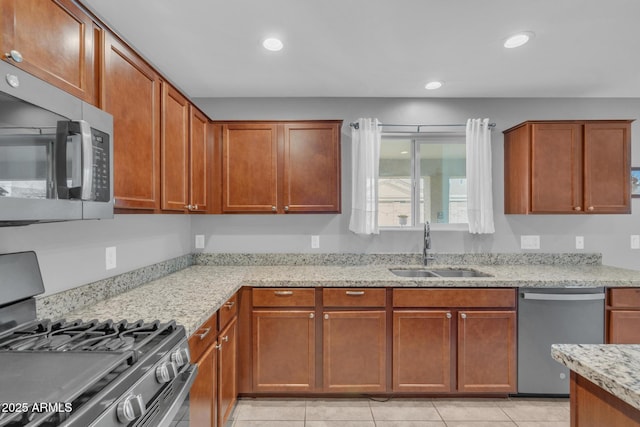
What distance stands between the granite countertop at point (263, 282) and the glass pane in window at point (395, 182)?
513 millimetres

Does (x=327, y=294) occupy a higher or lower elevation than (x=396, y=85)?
lower

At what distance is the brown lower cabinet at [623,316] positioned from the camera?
7.28ft

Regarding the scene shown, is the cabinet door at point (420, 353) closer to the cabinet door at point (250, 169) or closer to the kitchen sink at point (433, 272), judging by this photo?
the kitchen sink at point (433, 272)

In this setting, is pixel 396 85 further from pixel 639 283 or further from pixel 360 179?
pixel 639 283

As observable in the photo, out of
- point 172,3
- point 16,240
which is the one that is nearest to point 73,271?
point 16,240

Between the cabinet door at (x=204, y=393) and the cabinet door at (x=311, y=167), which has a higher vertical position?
the cabinet door at (x=311, y=167)

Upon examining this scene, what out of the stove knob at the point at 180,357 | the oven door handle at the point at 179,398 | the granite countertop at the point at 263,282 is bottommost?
the oven door handle at the point at 179,398

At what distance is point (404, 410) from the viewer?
220cm

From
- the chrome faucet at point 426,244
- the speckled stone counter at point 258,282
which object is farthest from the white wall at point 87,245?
the chrome faucet at point 426,244

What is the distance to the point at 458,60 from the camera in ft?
7.27

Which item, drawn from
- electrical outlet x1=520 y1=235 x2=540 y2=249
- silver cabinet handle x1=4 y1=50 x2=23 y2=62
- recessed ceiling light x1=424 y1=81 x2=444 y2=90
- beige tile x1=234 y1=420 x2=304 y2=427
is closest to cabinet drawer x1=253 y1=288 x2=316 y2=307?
beige tile x1=234 y1=420 x2=304 y2=427

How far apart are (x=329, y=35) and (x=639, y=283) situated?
108 inches

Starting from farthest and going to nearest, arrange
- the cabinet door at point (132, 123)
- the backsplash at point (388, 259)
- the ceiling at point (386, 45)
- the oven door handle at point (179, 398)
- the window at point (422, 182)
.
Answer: the window at point (422, 182) → the backsplash at point (388, 259) → the ceiling at point (386, 45) → the cabinet door at point (132, 123) → the oven door handle at point (179, 398)

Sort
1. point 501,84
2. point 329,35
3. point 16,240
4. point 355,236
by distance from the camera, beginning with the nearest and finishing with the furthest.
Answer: point 16,240 → point 329,35 → point 501,84 → point 355,236
